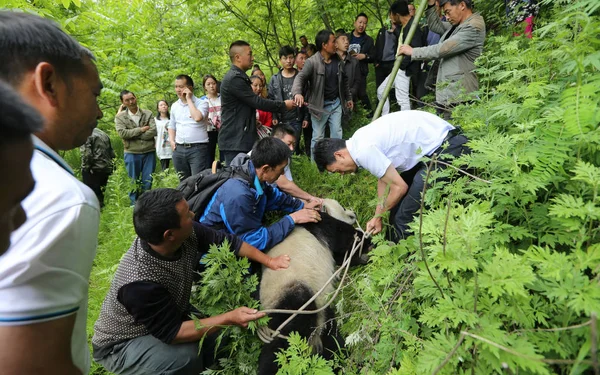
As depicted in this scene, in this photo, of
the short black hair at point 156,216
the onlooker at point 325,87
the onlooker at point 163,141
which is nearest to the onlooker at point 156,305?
the short black hair at point 156,216

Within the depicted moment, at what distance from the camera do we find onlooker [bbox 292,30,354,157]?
546cm

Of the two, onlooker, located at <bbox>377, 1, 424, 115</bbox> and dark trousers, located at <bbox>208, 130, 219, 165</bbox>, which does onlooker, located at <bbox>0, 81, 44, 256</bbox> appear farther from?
onlooker, located at <bbox>377, 1, 424, 115</bbox>

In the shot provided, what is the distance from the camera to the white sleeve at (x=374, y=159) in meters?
2.97

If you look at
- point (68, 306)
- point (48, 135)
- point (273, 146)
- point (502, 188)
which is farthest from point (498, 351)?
point (273, 146)

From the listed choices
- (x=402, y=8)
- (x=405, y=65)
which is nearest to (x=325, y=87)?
(x=405, y=65)

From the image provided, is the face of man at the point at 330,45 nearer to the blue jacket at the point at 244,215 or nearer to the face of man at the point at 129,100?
the blue jacket at the point at 244,215

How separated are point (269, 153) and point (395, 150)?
44.9 inches

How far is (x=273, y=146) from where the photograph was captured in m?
3.07

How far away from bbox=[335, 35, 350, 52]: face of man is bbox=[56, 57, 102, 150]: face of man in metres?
5.28

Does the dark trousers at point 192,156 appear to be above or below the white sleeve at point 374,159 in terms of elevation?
below

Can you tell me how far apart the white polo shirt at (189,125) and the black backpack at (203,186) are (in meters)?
2.38

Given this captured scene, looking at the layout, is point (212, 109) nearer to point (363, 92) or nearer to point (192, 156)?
point (192, 156)

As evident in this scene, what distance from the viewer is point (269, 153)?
3053 millimetres

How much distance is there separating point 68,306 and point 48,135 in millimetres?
538
